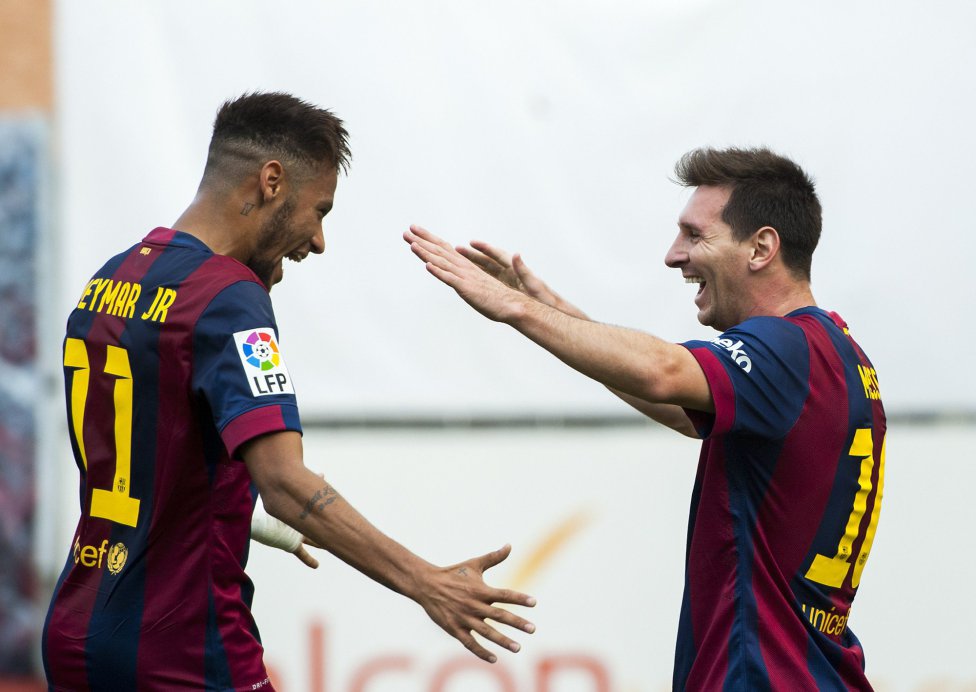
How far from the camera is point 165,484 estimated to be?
2662 millimetres

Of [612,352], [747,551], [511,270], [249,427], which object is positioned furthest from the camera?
[511,270]

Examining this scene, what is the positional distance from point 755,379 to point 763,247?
0.47 m

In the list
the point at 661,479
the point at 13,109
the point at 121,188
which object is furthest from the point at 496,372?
the point at 13,109

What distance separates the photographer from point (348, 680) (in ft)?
17.7

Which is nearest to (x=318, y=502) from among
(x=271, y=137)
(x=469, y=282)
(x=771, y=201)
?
(x=469, y=282)

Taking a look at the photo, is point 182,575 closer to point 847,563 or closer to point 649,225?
point 847,563

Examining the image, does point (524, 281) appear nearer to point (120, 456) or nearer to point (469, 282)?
point (469, 282)

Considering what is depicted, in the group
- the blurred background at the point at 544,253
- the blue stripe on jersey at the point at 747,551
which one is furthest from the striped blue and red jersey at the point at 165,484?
the blurred background at the point at 544,253

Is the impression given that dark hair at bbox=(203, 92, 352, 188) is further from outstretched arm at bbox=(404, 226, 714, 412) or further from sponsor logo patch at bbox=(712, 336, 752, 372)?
sponsor logo patch at bbox=(712, 336, 752, 372)

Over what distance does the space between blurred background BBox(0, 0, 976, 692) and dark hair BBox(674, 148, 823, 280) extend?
7.30 feet

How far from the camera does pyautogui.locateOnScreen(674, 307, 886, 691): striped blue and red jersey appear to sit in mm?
2742

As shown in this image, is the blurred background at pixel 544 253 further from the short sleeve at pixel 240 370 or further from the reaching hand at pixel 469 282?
the short sleeve at pixel 240 370

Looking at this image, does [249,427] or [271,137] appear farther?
[271,137]

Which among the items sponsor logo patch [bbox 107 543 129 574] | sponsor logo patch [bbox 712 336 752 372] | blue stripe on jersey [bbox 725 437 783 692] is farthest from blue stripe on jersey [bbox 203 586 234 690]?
sponsor logo patch [bbox 712 336 752 372]
